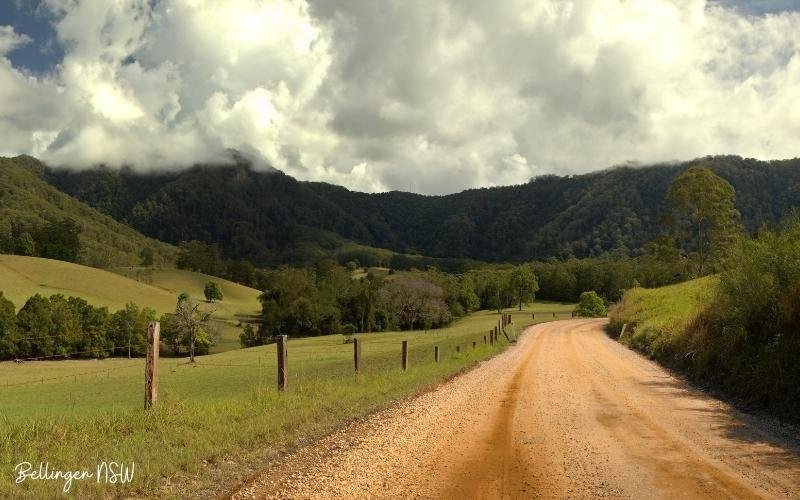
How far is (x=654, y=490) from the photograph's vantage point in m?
7.38

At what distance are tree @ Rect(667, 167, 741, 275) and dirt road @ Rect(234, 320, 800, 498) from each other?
56274mm

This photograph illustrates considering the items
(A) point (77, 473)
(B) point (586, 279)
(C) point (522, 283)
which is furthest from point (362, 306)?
(A) point (77, 473)

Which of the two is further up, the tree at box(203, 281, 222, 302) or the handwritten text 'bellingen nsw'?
the tree at box(203, 281, 222, 302)

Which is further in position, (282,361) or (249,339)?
(249,339)

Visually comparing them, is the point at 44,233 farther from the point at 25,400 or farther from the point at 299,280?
the point at 25,400

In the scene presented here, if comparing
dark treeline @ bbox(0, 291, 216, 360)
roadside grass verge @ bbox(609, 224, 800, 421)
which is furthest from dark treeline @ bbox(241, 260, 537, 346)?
roadside grass verge @ bbox(609, 224, 800, 421)

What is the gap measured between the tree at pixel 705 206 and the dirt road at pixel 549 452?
56274 mm

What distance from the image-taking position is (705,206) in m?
65.2

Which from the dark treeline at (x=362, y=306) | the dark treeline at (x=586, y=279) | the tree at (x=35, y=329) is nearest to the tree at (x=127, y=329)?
the tree at (x=35, y=329)

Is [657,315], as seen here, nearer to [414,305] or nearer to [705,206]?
[705,206]

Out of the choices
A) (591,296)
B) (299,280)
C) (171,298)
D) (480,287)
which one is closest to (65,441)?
(591,296)

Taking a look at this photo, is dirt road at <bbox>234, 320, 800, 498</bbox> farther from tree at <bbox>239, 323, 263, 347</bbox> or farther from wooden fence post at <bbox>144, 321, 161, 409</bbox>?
tree at <bbox>239, 323, 263, 347</bbox>

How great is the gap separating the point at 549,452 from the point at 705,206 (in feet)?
213

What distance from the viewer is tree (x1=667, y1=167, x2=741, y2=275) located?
212 feet
